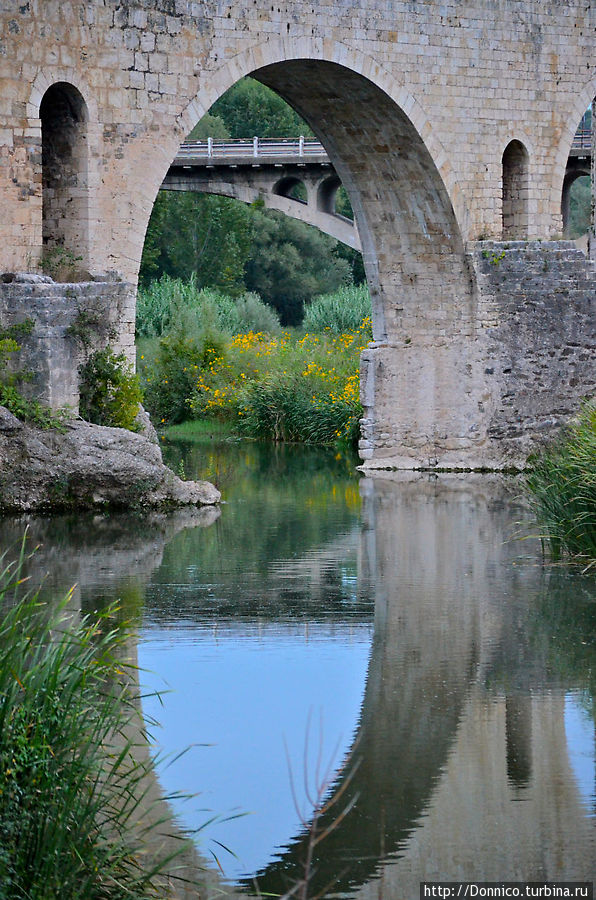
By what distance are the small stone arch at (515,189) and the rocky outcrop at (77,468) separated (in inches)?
225

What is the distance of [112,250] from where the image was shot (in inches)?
469

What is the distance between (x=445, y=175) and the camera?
14547 millimetres

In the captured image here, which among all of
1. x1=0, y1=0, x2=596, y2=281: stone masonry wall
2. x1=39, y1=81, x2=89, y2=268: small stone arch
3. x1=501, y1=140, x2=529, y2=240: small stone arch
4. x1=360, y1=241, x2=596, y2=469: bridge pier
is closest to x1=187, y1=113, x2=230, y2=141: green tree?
x1=501, y1=140, x2=529, y2=240: small stone arch

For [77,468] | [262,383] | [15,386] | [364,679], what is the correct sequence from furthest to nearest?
1. [262,383]
2. [77,468]
3. [15,386]
4. [364,679]

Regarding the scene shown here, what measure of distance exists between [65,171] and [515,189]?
574 cm

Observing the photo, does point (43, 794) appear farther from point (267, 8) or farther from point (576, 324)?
point (576, 324)

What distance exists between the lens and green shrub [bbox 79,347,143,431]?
11.6 meters

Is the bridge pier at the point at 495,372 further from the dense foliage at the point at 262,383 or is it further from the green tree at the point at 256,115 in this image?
the green tree at the point at 256,115

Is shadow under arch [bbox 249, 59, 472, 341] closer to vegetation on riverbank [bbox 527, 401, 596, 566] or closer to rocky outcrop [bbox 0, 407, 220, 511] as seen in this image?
rocky outcrop [bbox 0, 407, 220, 511]

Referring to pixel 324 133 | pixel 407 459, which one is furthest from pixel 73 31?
pixel 407 459

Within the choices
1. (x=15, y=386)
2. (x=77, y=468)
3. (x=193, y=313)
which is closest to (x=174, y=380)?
(x=193, y=313)

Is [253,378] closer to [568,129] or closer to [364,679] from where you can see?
[568,129]

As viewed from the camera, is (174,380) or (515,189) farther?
(174,380)

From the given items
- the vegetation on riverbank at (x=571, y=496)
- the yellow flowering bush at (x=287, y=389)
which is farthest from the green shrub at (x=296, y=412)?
the vegetation on riverbank at (x=571, y=496)
